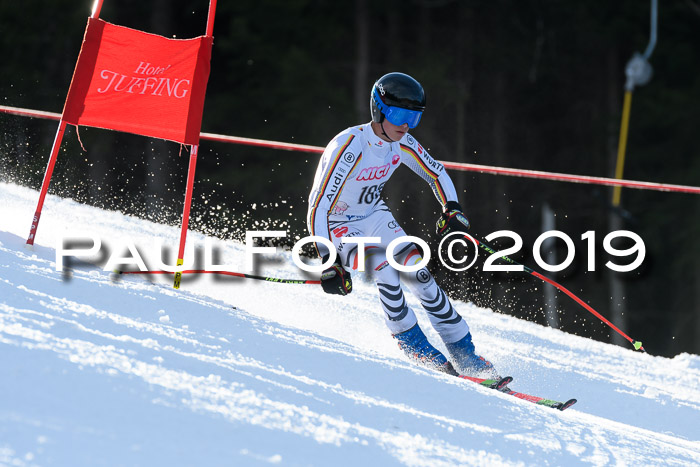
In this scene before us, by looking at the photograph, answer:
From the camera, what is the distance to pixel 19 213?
574cm

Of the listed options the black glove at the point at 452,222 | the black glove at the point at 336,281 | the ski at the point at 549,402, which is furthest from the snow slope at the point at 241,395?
the black glove at the point at 452,222

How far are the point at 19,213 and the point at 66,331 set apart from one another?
2.94 meters

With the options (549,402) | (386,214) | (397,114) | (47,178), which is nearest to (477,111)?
(386,214)

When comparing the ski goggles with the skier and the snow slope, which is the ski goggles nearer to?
the skier

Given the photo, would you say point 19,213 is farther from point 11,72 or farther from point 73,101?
point 11,72

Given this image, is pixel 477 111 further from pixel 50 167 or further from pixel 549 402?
pixel 549 402

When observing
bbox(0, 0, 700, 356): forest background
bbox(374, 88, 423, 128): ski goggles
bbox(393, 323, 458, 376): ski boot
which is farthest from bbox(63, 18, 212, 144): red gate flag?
bbox(0, 0, 700, 356): forest background

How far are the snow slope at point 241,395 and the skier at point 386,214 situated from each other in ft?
1.09

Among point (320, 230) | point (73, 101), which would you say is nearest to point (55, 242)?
point (73, 101)

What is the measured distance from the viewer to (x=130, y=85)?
4.41 metres

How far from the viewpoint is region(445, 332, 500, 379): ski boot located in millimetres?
4219

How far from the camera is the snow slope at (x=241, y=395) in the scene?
2.36 meters

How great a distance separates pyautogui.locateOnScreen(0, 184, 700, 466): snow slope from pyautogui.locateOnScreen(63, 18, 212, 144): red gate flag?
2.40ft

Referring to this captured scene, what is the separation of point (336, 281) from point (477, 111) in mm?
14730
